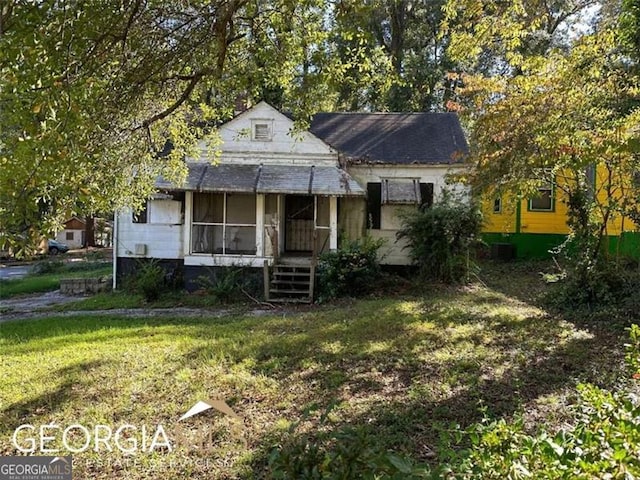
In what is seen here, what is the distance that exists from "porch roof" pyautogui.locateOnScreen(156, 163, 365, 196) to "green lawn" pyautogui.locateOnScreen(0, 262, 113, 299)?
647 cm

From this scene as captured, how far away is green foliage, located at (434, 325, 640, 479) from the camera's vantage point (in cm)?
179

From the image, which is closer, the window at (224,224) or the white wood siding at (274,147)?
the white wood siding at (274,147)

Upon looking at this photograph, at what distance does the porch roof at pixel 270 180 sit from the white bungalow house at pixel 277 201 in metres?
0.02

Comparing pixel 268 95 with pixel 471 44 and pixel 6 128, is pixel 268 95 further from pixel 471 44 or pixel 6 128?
pixel 6 128

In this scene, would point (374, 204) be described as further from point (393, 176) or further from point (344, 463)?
point (344, 463)

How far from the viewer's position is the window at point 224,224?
41.0 ft

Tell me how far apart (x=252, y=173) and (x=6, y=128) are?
28.3ft

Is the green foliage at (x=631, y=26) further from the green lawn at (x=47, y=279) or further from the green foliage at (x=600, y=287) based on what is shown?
the green lawn at (x=47, y=279)

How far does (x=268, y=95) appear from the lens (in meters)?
18.0

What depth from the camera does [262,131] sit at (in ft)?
40.9

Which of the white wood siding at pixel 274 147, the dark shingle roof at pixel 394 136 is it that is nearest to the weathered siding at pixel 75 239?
the dark shingle roof at pixel 394 136

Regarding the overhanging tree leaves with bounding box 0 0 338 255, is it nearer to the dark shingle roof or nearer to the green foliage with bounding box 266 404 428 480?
the green foliage with bounding box 266 404 428 480

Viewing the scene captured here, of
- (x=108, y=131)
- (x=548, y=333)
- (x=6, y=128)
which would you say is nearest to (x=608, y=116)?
(x=548, y=333)

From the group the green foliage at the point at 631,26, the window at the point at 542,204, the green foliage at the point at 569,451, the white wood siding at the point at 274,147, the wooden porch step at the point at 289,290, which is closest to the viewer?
the green foliage at the point at 569,451
